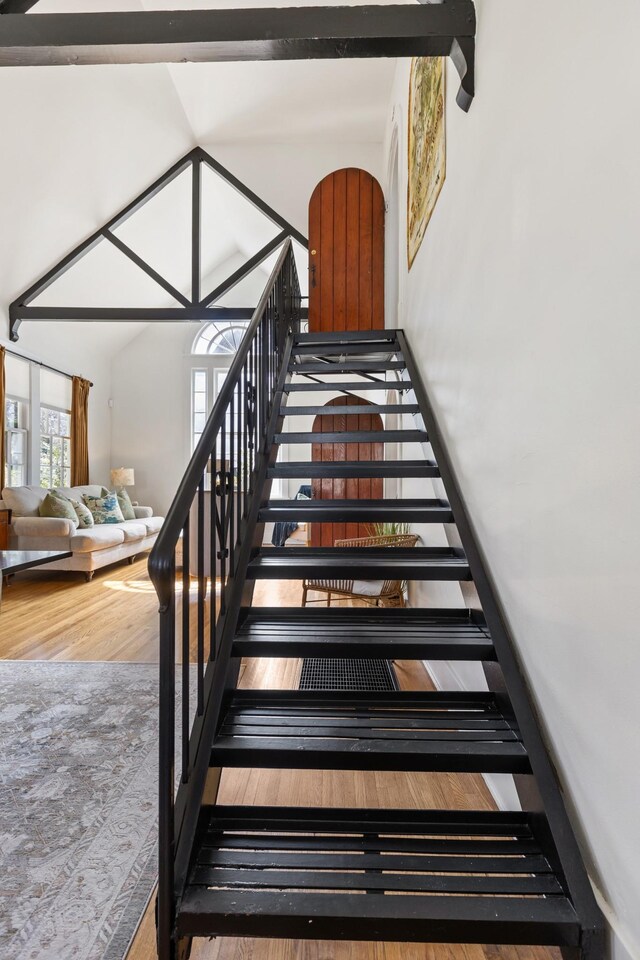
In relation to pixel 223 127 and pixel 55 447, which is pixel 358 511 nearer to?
pixel 223 127

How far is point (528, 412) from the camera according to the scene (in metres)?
1.41

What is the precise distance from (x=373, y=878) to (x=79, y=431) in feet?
25.0

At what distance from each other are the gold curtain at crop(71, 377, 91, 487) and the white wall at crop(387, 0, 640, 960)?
23.0 feet

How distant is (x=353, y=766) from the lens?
54.9 inches

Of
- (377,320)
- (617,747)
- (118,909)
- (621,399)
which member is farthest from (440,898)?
(377,320)

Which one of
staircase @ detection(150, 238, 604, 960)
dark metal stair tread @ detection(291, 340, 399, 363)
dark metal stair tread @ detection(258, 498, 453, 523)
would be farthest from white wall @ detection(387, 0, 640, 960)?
dark metal stair tread @ detection(291, 340, 399, 363)

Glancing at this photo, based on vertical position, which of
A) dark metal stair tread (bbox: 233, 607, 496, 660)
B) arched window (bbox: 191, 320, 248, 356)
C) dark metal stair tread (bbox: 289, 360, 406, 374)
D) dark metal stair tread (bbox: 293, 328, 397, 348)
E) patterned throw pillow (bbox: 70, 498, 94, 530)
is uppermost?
arched window (bbox: 191, 320, 248, 356)

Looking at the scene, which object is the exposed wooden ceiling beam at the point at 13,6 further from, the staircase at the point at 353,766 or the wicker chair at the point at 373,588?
the wicker chair at the point at 373,588

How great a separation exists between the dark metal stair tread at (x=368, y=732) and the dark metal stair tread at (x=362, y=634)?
5.2 inches

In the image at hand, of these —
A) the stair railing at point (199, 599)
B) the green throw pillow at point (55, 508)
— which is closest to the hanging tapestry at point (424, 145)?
the stair railing at point (199, 599)

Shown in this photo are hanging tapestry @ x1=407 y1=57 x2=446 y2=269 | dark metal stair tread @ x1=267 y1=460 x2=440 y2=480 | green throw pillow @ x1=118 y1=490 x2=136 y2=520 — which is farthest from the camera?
green throw pillow @ x1=118 y1=490 x2=136 y2=520

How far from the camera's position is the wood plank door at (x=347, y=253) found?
5109 mm

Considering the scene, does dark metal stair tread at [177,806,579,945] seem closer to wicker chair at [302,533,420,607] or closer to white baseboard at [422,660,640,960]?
white baseboard at [422,660,640,960]

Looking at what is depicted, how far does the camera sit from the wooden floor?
1.26 meters
